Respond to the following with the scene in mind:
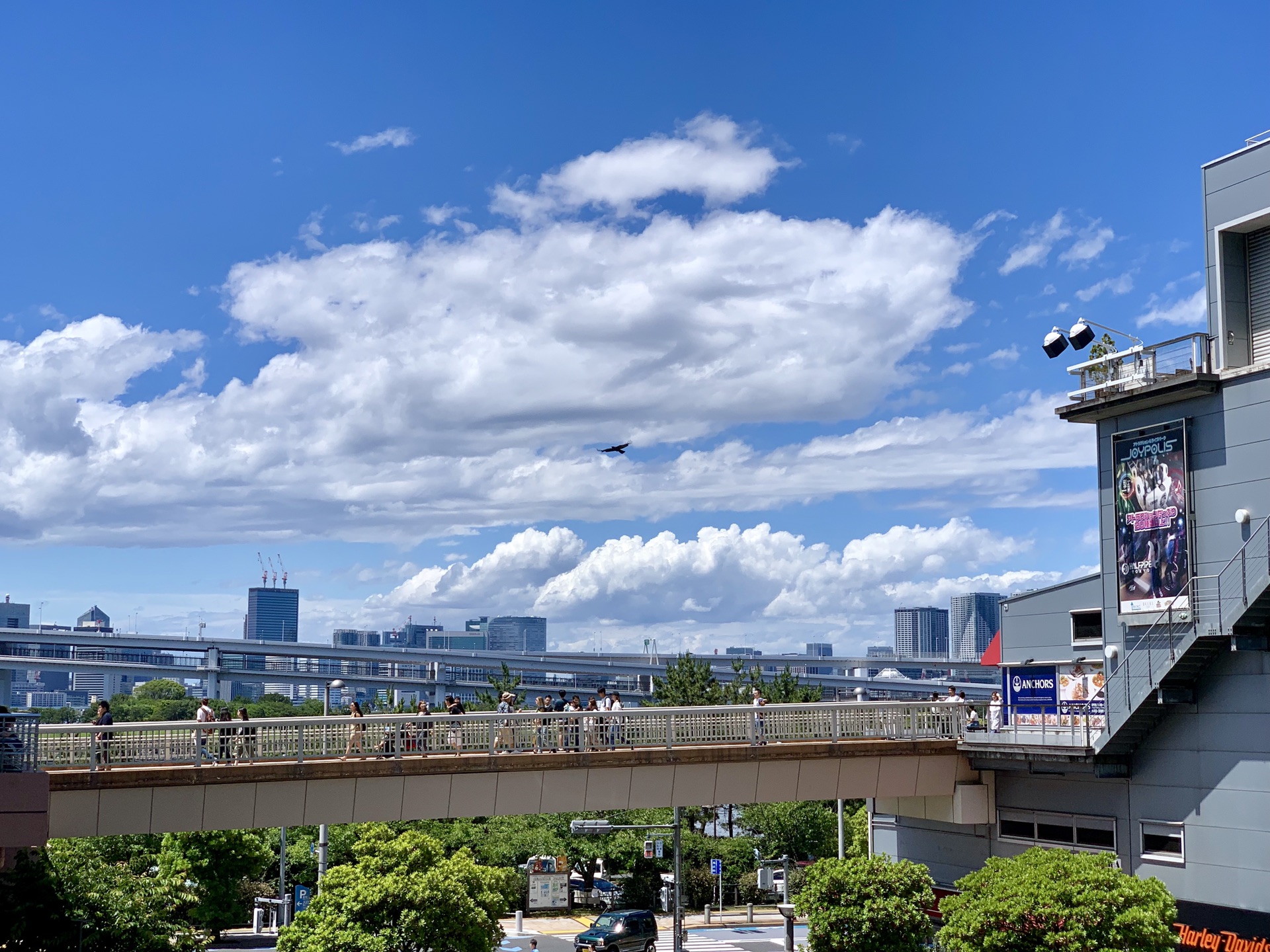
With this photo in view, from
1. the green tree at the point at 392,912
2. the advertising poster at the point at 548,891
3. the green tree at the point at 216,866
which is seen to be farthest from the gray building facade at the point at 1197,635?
the green tree at the point at 216,866

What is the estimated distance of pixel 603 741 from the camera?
101ft

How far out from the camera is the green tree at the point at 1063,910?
25.3m

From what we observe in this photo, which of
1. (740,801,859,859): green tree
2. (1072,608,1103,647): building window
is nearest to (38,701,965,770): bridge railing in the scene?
(1072,608,1103,647): building window

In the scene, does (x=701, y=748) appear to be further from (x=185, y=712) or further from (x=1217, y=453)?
(x=185, y=712)

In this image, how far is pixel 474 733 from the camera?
30.0m

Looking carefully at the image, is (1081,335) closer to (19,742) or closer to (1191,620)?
(1191,620)

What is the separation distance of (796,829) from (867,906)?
119ft

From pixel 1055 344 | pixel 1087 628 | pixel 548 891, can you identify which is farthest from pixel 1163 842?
pixel 548 891

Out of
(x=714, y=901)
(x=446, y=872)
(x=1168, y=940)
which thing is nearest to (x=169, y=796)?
(x=446, y=872)

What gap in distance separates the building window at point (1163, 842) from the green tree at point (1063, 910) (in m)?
1.65

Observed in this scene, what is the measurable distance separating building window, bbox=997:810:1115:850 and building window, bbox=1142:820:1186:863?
94 centimetres

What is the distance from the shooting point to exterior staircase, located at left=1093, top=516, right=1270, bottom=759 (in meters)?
26.8

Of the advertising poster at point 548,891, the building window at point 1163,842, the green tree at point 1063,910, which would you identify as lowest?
the advertising poster at point 548,891

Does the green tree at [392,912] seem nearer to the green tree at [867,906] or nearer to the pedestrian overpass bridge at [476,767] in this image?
the pedestrian overpass bridge at [476,767]
